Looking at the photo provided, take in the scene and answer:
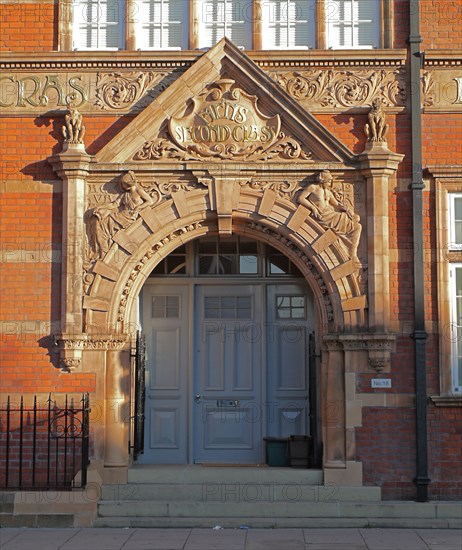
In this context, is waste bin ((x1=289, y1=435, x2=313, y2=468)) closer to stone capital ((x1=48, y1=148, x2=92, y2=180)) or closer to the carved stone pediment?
the carved stone pediment

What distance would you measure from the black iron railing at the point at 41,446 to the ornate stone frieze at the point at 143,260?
1.24 meters

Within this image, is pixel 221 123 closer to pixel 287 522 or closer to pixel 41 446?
pixel 41 446

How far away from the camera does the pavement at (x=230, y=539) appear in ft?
33.7

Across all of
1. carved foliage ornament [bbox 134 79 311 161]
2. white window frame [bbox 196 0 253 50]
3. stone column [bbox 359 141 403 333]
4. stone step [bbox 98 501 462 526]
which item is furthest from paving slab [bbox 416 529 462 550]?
white window frame [bbox 196 0 253 50]

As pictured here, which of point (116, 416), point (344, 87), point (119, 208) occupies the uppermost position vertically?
point (344, 87)

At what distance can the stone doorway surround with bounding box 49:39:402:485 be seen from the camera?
1177 centimetres

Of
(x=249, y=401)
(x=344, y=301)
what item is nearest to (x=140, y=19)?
(x=344, y=301)

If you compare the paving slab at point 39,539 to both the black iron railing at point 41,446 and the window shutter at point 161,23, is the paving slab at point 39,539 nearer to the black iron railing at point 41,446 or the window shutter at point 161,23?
the black iron railing at point 41,446

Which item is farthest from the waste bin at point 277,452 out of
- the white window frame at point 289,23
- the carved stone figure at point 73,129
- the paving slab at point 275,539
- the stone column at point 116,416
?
the white window frame at point 289,23

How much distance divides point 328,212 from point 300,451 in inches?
127

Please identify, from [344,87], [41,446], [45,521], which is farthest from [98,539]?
[344,87]

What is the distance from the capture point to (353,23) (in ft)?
41.0

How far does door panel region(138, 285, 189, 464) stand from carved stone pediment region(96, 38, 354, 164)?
7.63ft

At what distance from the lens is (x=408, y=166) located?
12031mm
